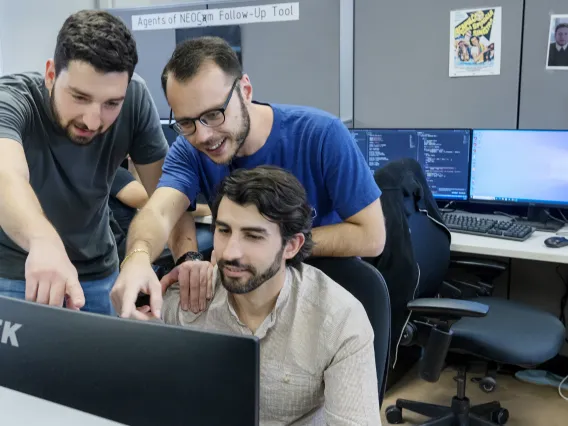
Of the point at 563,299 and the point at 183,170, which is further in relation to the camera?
the point at 563,299

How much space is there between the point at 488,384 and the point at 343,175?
6.01ft

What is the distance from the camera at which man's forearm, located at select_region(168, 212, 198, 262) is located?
4.83 feet

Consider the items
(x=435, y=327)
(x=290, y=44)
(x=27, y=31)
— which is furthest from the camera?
(x=27, y=31)

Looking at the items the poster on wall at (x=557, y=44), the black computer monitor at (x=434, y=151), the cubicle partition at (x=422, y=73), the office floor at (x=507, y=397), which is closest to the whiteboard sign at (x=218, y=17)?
the cubicle partition at (x=422, y=73)

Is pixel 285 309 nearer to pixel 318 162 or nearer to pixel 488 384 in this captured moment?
pixel 318 162

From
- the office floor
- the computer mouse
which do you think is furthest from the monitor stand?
the office floor

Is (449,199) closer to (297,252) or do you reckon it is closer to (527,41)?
(527,41)

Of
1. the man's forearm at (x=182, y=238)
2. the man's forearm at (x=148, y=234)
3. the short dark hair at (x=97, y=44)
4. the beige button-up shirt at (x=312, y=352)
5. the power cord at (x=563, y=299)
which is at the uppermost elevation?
the short dark hair at (x=97, y=44)

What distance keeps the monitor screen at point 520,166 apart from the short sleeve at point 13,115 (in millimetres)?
2046

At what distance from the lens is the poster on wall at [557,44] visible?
103 inches

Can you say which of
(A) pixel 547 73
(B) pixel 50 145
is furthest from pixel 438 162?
(B) pixel 50 145

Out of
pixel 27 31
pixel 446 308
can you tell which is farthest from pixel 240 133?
pixel 27 31

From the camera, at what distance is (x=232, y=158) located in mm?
1272

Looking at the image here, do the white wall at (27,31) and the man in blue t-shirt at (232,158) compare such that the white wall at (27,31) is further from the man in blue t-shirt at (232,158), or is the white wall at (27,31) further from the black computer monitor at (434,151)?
the man in blue t-shirt at (232,158)
